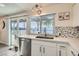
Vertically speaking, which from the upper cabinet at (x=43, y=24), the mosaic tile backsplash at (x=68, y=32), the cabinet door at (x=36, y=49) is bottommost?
the cabinet door at (x=36, y=49)

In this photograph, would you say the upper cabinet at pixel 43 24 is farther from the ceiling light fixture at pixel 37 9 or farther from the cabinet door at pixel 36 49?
the cabinet door at pixel 36 49

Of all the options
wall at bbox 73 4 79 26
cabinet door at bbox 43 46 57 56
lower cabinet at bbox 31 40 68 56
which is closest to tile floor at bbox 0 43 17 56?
lower cabinet at bbox 31 40 68 56

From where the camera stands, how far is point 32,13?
1.99m

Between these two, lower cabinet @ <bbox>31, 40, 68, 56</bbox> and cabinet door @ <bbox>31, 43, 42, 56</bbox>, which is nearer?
lower cabinet @ <bbox>31, 40, 68, 56</bbox>

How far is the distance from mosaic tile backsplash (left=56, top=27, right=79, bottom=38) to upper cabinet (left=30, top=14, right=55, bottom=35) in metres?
0.14

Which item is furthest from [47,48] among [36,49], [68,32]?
[68,32]

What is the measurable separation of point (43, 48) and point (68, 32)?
552mm

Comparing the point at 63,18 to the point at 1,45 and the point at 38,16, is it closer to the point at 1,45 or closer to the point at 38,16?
the point at 38,16

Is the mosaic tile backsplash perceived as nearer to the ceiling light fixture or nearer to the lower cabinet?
the lower cabinet

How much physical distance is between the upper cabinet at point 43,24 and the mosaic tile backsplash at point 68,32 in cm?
14

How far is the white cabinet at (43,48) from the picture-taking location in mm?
2215

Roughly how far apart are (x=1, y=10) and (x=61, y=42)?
1.10 metres

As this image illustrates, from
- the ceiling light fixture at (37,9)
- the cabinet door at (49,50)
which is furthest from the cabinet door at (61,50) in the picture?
the ceiling light fixture at (37,9)

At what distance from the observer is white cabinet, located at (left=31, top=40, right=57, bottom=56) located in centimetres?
222
